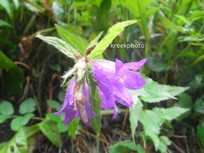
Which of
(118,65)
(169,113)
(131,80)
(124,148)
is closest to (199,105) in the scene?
(169,113)

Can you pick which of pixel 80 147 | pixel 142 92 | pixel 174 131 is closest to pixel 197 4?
pixel 174 131

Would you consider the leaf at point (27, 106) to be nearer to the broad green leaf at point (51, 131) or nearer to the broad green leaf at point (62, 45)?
the broad green leaf at point (51, 131)

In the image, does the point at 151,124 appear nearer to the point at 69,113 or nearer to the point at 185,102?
the point at 185,102

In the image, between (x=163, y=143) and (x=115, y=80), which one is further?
(x=163, y=143)

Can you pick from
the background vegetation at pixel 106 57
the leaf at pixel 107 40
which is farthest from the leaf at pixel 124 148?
the leaf at pixel 107 40

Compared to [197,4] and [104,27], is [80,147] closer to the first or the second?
[104,27]

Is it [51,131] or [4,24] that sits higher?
[4,24]

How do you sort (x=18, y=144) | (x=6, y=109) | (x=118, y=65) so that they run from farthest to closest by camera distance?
(x=6, y=109)
(x=18, y=144)
(x=118, y=65)

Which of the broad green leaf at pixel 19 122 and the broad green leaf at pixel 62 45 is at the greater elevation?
the broad green leaf at pixel 62 45
